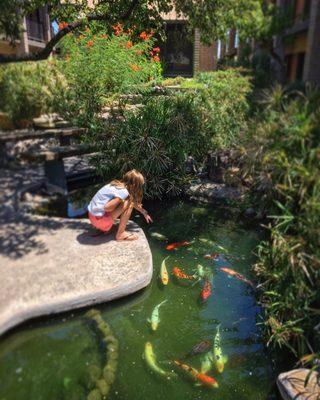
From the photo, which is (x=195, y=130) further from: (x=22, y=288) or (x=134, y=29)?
(x=22, y=288)

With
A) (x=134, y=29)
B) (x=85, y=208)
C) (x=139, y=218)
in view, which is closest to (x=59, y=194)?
(x=85, y=208)

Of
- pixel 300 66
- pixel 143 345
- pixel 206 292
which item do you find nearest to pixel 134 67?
pixel 206 292

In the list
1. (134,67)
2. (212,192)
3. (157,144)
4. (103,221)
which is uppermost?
(134,67)

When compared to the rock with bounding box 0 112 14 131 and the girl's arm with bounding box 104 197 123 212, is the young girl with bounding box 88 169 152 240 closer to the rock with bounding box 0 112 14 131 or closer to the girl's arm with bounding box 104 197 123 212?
the girl's arm with bounding box 104 197 123 212

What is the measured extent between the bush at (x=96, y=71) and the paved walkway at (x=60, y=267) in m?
3.48

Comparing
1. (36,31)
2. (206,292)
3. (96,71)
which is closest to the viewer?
(206,292)

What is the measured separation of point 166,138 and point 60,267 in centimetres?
401

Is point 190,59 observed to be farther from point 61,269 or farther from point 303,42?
point 61,269

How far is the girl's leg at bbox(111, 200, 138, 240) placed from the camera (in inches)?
201

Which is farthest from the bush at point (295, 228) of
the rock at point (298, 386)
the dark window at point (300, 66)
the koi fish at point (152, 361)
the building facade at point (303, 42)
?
the dark window at point (300, 66)

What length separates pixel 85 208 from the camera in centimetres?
739

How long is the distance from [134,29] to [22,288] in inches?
232

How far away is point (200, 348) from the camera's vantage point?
3.79 meters

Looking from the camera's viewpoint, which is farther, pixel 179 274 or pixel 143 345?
pixel 179 274
